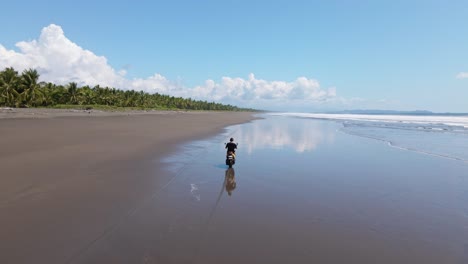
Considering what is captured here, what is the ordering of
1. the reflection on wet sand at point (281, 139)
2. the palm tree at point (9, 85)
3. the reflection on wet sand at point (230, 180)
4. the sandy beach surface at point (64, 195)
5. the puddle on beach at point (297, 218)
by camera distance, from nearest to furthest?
the sandy beach surface at point (64, 195) → the puddle on beach at point (297, 218) → the reflection on wet sand at point (230, 180) → the reflection on wet sand at point (281, 139) → the palm tree at point (9, 85)

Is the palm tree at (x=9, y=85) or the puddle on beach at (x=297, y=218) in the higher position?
the palm tree at (x=9, y=85)

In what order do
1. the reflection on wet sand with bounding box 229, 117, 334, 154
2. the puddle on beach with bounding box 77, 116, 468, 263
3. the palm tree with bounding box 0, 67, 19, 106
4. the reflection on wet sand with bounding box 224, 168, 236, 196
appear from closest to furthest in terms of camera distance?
the puddle on beach with bounding box 77, 116, 468, 263, the reflection on wet sand with bounding box 224, 168, 236, 196, the reflection on wet sand with bounding box 229, 117, 334, 154, the palm tree with bounding box 0, 67, 19, 106

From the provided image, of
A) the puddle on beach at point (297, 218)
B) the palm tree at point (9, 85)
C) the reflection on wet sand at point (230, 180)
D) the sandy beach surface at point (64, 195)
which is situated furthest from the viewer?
the palm tree at point (9, 85)

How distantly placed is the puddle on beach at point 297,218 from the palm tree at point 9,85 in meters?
63.2

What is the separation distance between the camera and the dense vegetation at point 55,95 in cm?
6025

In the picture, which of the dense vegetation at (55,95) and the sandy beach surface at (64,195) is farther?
the dense vegetation at (55,95)

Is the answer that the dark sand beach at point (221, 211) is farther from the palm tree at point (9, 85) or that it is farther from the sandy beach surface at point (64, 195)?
the palm tree at point (9, 85)

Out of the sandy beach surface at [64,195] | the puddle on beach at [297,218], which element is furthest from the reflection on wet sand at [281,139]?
the sandy beach surface at [64,195]

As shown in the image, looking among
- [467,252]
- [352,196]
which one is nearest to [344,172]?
[352,196]

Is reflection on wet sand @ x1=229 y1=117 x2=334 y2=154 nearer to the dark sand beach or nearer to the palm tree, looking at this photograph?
the dark sand beach

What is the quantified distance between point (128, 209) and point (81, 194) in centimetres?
224

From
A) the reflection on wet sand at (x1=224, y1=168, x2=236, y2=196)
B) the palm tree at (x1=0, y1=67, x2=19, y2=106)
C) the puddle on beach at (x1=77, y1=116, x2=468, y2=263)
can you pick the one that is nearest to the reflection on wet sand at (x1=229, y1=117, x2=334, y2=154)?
the reflection on wet sand at (x1=224, y1=168, x2=236, y2=196)

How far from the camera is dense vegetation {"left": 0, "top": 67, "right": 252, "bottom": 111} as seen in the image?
198 ft

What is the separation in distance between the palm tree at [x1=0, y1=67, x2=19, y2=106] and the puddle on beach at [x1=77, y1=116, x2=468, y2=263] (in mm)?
63162
